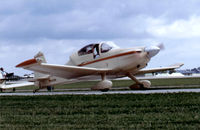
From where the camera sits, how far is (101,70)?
62.8 ft

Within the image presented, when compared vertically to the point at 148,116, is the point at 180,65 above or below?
above

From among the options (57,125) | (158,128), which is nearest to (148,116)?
(158,128)

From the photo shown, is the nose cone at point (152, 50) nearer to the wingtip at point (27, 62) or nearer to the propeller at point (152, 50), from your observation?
the propeller at point (152, 50)

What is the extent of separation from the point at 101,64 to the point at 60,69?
239cm

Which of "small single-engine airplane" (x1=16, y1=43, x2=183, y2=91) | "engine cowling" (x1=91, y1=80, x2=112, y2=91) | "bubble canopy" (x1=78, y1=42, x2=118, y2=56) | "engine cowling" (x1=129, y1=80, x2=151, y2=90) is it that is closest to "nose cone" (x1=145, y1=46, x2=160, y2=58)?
"small single-engine airplane" (x1=16, y1=43, x2=183, y2=91)

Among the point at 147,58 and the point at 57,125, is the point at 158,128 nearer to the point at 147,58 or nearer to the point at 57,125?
the point at 57,125

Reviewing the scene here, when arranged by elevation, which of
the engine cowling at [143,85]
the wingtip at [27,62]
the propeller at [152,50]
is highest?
the propeller at [152,50]

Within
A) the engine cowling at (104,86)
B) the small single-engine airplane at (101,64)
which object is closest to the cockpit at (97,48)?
the small single-engine airplane at (101,64)

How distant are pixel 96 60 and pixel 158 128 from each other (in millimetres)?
13652

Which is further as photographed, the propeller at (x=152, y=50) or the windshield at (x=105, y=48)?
the windshield at (x=105, y=48)

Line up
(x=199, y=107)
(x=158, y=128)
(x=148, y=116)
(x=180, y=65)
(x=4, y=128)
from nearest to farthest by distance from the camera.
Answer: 1. (x=158, y=128)
2. (x=4, y=128)
3. (x=148, y=116)
4. (x=199, y=107)
5. (x=180, y=65)

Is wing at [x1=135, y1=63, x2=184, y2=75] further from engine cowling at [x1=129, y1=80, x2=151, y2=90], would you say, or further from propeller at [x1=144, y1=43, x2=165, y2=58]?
propeller at [x1=144, y1=43, x2=165, y2=58]

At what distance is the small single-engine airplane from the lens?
60.8 feet

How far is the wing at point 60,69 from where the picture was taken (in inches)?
685
